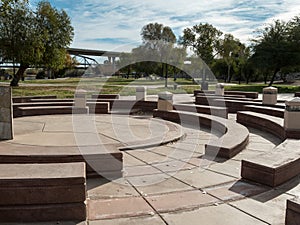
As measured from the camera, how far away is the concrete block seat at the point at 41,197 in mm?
3316

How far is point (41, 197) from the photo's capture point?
3373mm

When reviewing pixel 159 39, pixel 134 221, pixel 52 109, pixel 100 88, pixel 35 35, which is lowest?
pixel 134 221

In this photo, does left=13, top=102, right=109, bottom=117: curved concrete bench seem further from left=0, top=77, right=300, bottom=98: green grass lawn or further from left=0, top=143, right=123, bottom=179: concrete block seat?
left=0, top=77, right=300, bottom=98: green grass lawn

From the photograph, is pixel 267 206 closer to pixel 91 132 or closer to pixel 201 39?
pixel 91 132

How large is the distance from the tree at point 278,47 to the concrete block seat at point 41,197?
3445 centimetres

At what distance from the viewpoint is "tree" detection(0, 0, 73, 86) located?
25.2 metres

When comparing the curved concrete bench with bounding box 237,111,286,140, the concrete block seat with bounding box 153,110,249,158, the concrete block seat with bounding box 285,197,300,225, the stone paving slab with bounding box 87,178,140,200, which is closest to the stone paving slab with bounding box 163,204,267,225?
the concrete block seat with bounding box 285,197,300,225

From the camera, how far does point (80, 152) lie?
494 cm

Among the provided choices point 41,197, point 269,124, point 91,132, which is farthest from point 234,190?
point 269,124

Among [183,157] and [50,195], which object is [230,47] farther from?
[50,195]

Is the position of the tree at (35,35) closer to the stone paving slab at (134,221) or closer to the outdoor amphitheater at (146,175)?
the outdoor amphitheater at (146,175)

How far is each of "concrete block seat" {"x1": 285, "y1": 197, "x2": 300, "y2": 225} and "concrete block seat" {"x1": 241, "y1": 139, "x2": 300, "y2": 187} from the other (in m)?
1.23

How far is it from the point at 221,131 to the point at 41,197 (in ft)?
21.0

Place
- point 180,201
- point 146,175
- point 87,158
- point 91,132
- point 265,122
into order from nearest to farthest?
1. point 180,201
2. point 87,158
3. point 146,175
4. point 91,132
5. point 265,122
